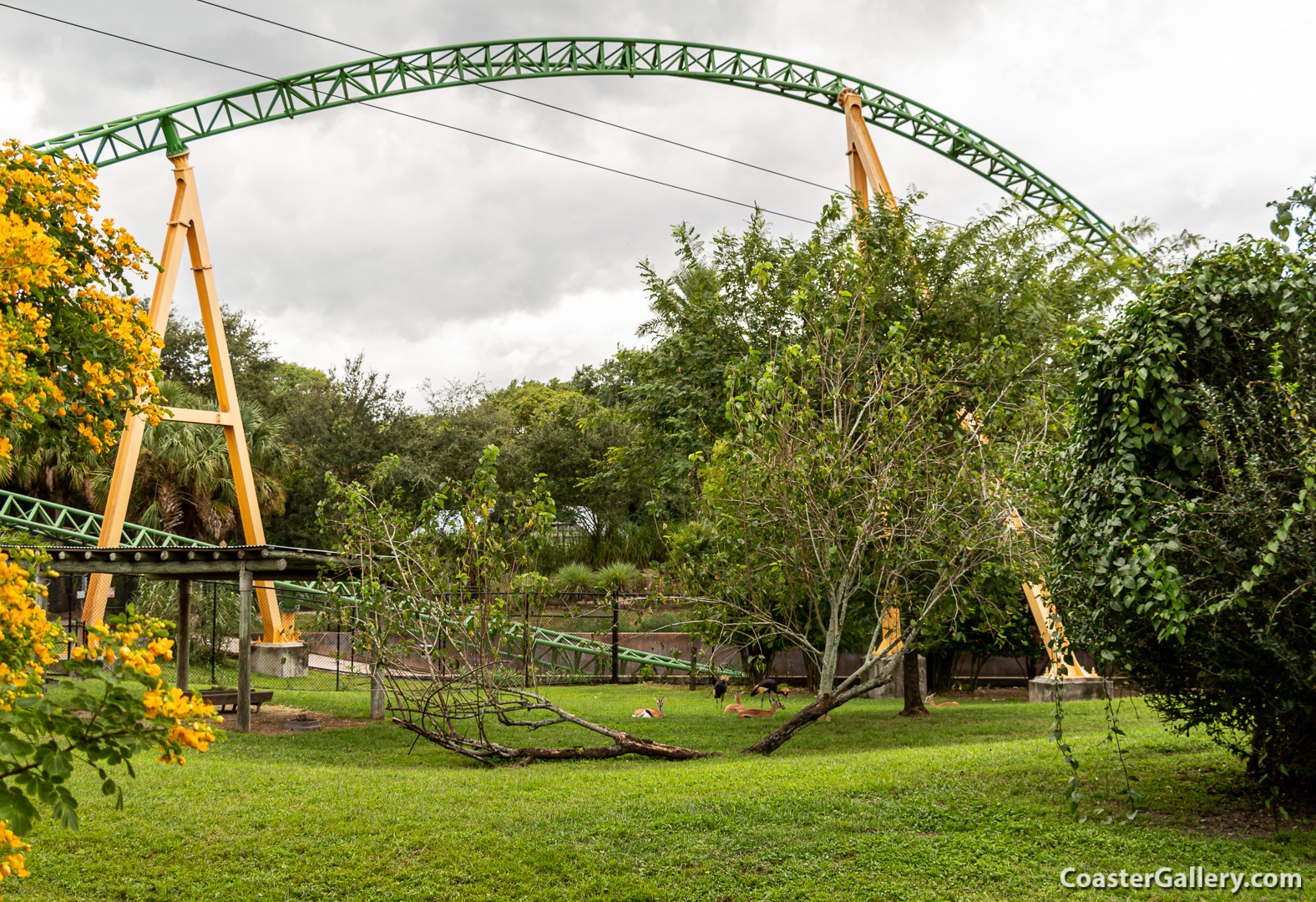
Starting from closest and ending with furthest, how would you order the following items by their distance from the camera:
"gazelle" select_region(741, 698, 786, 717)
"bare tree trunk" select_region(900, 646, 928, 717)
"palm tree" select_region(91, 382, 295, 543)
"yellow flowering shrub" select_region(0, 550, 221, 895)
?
"yellow flowering shrub" select_region(0, 550, 221, 895) → "gazelle" select_region(741, 698, 786, 717) → "bare tree trunk" select_region(900, 646, 928, 717) → "palm tree" select_region(91, 382, 295, 543)

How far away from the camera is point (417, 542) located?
10.2m

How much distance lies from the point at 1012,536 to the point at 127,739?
862cm

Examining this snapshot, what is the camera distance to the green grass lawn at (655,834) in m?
5.41

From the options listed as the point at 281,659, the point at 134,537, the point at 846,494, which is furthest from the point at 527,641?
the point at 134,537

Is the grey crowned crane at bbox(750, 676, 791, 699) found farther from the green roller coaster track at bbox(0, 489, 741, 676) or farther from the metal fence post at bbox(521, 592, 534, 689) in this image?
the metal fence post at bbox(521, 592, 534, 689)

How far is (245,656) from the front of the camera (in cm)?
1227

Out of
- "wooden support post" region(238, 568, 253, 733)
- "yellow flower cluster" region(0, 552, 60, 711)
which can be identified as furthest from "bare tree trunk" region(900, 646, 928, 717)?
"yellow flower cluster" region(0, 552, 60, 711)

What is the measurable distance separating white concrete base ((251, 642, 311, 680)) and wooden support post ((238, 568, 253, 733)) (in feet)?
23.8

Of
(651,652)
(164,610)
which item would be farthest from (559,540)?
(164,610)

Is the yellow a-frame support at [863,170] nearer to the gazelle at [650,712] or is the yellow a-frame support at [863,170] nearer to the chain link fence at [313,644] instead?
the gazelle at [650,712]
